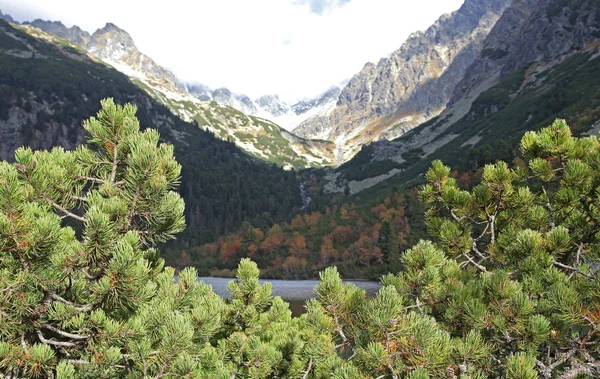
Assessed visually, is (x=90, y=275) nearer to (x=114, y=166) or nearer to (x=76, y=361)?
(x=76, y=361)

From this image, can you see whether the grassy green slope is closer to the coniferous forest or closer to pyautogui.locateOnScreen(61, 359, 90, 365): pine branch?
the coniferous forest

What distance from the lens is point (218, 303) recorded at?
565cm

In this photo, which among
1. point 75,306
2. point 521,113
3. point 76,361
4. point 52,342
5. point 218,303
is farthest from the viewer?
point 521,113

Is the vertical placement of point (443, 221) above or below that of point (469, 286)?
above

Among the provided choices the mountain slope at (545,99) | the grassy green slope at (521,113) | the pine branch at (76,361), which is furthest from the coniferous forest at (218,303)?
the mountain slope at (545,99)

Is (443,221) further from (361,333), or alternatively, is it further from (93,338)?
(93,338)

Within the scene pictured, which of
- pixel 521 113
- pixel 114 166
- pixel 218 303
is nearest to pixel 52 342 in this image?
pixel 218 303

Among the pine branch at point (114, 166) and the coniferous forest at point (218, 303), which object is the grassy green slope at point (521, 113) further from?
the pine branch at point (114, 166)

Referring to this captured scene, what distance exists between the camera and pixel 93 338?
4.36 meters

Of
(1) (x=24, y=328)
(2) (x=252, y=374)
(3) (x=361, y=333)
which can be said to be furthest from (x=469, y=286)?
(1) (x=24, y=328)

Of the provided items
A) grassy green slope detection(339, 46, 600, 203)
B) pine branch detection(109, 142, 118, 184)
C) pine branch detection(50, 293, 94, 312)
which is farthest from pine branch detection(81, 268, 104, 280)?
grassy green slope detection(339, 46, 600, 203)

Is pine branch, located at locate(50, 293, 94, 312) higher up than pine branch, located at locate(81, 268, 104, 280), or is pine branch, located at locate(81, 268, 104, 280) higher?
pine branch, located at locate(81, 268, 104, 280)

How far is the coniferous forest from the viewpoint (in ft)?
12.3

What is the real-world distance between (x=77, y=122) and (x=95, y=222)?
745 feet
